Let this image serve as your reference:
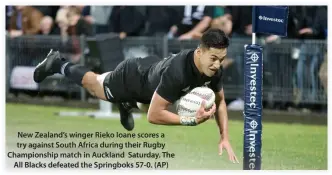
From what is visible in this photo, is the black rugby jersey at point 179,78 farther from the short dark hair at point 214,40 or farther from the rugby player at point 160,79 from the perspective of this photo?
the short dark hair at point 214,40

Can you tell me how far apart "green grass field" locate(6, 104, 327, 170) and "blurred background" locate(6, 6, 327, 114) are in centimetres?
132

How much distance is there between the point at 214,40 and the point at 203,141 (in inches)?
71.5

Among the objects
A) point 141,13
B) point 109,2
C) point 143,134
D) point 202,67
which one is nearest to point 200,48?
point 202,67

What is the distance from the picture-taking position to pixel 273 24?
1190cm

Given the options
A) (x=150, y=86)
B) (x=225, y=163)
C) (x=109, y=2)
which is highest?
(x=109, y=2)

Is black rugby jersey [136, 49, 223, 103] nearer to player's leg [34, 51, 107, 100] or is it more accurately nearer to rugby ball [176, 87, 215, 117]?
rugby ball [176, 87, 215, 117]

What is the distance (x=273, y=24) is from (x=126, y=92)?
84.2 inches

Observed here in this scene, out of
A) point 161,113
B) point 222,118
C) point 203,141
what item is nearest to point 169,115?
point 161,113

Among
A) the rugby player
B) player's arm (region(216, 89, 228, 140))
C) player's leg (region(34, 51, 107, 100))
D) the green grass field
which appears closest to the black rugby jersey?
the rugby player

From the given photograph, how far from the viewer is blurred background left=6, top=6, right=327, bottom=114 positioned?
51.2 feet

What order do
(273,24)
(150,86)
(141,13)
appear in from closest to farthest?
1. (273,24)
2. (150,86)
3. (141,13)

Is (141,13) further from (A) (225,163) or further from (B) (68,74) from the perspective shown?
(A) (225,163)

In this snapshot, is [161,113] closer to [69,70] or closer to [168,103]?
[168,103]

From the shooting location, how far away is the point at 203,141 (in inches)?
533
